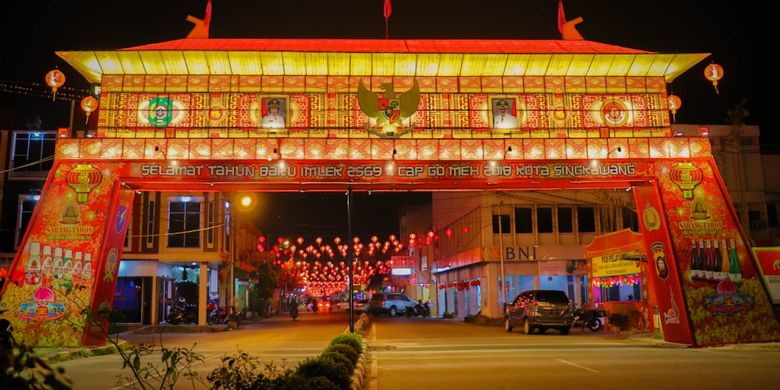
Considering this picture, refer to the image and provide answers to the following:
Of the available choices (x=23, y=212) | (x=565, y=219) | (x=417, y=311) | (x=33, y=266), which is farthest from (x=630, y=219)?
(x=23, y=212)

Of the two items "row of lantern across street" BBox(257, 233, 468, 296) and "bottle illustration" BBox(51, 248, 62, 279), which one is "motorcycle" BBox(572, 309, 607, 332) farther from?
"bottle illustration" BBox(51, 248, 62, 279)

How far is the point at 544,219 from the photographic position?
40.8m

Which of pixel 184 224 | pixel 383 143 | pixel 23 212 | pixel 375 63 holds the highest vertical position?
pixel 375 63

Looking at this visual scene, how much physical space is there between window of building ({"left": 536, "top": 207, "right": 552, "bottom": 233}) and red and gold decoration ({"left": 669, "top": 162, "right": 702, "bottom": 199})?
2070cm

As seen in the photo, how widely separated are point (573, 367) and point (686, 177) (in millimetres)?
9240

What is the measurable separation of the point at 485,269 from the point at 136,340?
21.9 metres

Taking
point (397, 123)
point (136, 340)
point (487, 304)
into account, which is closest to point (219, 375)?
point (397, 123)

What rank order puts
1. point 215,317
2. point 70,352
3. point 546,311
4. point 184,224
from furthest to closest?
point 184,224
point 215,317
point 546,311
point 70,352

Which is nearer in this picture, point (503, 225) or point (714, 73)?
point (714, 73)

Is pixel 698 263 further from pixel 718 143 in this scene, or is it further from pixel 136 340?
pixel 718 143

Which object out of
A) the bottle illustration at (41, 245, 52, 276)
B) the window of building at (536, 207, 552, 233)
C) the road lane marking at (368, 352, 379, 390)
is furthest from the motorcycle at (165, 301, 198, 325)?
the window of building at (536, 207, 552, 233)

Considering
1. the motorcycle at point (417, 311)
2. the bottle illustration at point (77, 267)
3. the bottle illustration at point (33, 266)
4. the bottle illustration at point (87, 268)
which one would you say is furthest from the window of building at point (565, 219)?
the bottle illustration at point (33, 266)

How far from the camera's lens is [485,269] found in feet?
134

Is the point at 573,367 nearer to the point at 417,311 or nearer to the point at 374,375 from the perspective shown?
the point at 374,375
